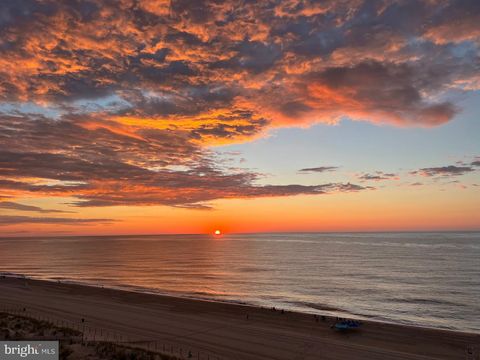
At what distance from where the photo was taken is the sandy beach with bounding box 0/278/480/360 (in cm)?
4247

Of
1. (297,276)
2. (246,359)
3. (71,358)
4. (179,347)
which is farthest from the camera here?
(297,276)

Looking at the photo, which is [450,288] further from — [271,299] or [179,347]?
[179,347]

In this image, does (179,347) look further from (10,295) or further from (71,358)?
(10,295)

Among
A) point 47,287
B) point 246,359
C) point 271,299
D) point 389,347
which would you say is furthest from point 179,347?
point 47,287

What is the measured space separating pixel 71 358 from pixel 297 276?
88.8 metres

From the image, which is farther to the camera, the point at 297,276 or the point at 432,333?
the point at 297,276

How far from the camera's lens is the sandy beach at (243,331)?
139 ft

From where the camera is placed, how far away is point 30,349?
3534 cm

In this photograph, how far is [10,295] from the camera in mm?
78938

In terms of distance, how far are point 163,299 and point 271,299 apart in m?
22.9

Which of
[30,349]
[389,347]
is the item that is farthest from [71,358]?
[389,347]

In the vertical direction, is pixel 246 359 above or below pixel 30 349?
below

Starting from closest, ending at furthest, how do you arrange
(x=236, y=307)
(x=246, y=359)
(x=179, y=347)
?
1. (x=246, y=359)
2. (x=179, y=347)
3. (x=236, y=307)

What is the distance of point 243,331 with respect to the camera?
165 ft
